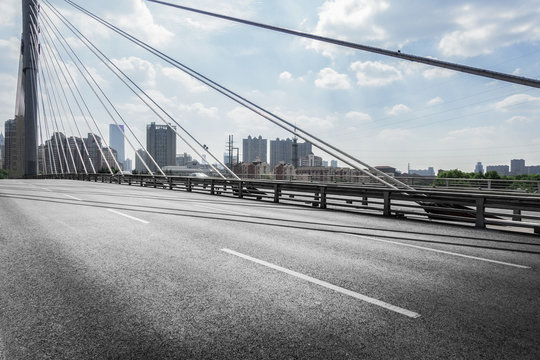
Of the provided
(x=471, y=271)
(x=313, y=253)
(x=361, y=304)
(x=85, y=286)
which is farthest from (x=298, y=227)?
(x=85, y=286)

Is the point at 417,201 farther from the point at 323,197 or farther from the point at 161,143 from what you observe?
the point at 161,143

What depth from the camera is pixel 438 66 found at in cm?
806

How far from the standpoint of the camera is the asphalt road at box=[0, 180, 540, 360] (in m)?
2.75

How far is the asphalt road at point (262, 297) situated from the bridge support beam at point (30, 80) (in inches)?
1758

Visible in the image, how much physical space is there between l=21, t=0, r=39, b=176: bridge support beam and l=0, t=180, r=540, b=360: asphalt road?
4466 centimetres

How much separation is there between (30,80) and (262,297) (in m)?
53.6

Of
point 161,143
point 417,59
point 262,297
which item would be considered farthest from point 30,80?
point 161,143

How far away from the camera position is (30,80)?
1702 inches

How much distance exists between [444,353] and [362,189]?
10602 mm

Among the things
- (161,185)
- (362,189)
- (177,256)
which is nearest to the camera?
(177,256)

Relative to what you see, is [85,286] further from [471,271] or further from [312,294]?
[471,271]

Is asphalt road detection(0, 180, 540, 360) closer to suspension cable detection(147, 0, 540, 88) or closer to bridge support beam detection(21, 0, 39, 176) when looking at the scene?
suspension cable detection(147, 0, 540, 88)

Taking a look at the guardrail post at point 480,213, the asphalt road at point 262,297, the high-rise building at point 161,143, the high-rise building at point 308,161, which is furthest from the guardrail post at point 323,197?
the high-rise building at point 161,143

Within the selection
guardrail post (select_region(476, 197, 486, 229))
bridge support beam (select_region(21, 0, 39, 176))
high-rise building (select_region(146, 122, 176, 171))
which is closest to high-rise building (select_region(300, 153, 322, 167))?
Answer: high-rise building (select_region(146, 122, 176, 171))
